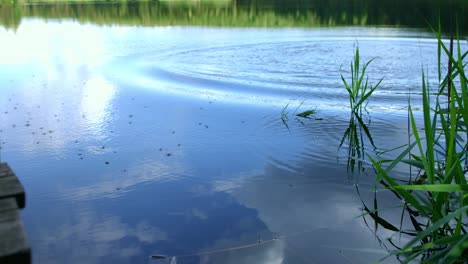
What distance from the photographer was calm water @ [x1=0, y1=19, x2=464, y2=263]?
3203 mm

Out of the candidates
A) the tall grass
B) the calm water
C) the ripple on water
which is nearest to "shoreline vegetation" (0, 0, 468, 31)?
the ripple on water

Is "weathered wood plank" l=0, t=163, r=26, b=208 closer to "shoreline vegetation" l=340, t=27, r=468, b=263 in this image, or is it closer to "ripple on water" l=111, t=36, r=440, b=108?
"shoreline vegetation" l=340, t=27, r=468, b=263

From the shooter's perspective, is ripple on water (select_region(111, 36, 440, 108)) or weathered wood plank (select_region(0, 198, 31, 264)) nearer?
weathered wood plank (select_region(0, 198, 31, 264))

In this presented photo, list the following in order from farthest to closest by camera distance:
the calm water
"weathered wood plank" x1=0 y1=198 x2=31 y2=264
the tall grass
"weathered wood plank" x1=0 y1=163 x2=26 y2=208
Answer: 1. the tall grass
2. the calm water
3. "weathered wood plank" x1=0 y1=163 x2=26 y2=208
4. "weathered wood plank" x1=0 y1=198 x2=31 y2=264

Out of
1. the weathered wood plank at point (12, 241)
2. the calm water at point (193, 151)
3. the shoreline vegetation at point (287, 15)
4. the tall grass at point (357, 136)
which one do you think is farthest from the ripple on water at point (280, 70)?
the weathered wood plank at point (12, 241)

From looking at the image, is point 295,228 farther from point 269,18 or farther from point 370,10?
point 370,10

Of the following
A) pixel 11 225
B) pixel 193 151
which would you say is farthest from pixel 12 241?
pixel 193 151

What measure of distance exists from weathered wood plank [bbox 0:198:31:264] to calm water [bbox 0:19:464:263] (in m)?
1.46

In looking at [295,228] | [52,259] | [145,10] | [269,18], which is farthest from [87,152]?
[145,10]

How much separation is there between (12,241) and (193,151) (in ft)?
11.2

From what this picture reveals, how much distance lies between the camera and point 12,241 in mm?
1407

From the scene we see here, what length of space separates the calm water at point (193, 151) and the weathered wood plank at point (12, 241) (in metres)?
1.46

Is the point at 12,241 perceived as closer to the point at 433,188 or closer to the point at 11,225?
the point at 11,225

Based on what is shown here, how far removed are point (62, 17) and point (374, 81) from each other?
15.2m
